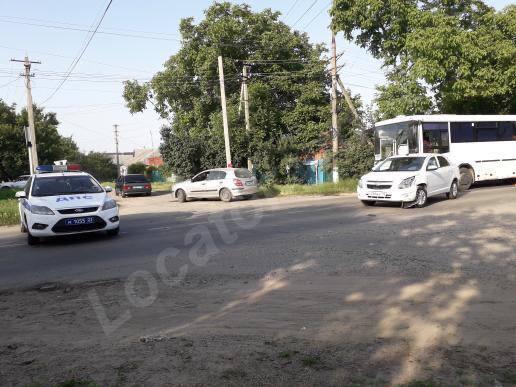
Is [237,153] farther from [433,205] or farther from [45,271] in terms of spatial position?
[45,271]

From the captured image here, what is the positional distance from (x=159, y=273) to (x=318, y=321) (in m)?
3.06

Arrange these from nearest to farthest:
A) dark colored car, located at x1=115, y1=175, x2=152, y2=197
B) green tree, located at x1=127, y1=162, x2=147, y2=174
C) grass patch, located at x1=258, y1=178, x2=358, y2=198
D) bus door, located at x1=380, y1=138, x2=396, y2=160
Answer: bus door, located at x1=380, y1=138, x2=396, y2=160, grass patch, located at x1=258, y1=178, x2=358, y2=198, dark colored car, located at x1=115, y1=175, x2=152, y2=197, green tree, located at x1=127, y1=162, x2=147, y2=174

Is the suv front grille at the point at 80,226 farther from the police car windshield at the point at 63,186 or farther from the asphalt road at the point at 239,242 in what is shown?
the police car windshield at the point at 63,186

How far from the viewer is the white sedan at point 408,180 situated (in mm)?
13641

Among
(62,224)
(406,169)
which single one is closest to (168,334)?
(62,224)

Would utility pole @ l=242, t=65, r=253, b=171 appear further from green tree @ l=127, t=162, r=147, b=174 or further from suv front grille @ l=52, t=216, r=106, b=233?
green tree @ l=127, t=162, r=147, b=174

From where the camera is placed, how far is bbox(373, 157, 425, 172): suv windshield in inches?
571

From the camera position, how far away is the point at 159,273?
694cm

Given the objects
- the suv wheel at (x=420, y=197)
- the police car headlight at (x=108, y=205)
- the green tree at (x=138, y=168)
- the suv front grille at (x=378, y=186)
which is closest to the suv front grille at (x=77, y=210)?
the police car headlight at (x=108, y=205)

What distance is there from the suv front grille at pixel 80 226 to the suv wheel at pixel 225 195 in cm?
1058

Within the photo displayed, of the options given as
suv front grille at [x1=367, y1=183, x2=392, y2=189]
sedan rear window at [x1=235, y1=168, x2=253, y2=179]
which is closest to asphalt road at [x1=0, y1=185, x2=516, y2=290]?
suv front grille at [x1=367, y1=183, x2=392, y2=189]

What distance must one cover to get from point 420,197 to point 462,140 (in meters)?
8.25

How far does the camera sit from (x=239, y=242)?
9.38 metres

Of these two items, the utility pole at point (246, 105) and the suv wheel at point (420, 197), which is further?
the utility pole at point (246, 105)
